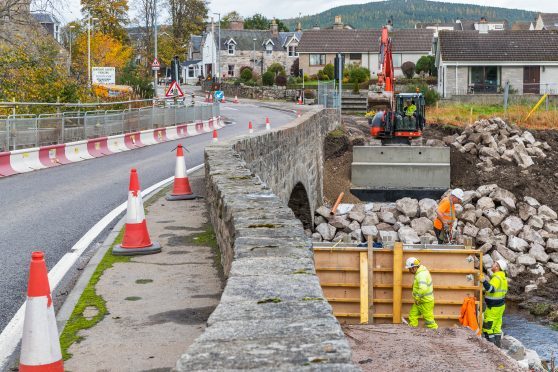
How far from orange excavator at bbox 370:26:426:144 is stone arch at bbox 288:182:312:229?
8.56 metres

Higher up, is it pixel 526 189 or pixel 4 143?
pixel 4 143

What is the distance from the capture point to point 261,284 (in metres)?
4.45

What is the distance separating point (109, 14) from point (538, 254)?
60645 millimetres

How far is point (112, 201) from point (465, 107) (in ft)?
123

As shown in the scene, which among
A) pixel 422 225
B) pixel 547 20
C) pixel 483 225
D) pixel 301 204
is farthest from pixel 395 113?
pixel 547 20

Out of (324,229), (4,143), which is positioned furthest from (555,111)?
(4,143)

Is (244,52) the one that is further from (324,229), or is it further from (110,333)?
(110,333)

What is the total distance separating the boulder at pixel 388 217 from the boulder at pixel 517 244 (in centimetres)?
421

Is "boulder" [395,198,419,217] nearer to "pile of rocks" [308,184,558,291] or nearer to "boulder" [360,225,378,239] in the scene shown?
"pile of rocks" [308,184,558,291]

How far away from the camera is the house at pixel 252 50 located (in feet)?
315

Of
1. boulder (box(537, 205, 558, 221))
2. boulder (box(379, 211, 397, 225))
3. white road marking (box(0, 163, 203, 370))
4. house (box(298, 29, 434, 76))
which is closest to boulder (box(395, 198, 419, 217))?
boulder (box(379, 211, 397, 225))

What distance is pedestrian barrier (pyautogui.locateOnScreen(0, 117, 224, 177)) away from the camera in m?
17.8

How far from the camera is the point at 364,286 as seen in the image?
16828 millimetres

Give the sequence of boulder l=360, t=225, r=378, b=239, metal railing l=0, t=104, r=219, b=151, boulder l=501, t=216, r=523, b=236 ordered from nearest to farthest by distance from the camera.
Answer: metal railing l=0, t=104, r=219, b=151, boulder l=501, t=216, r=523, b=236, boulder l=360, t=225, r=378, b=239
